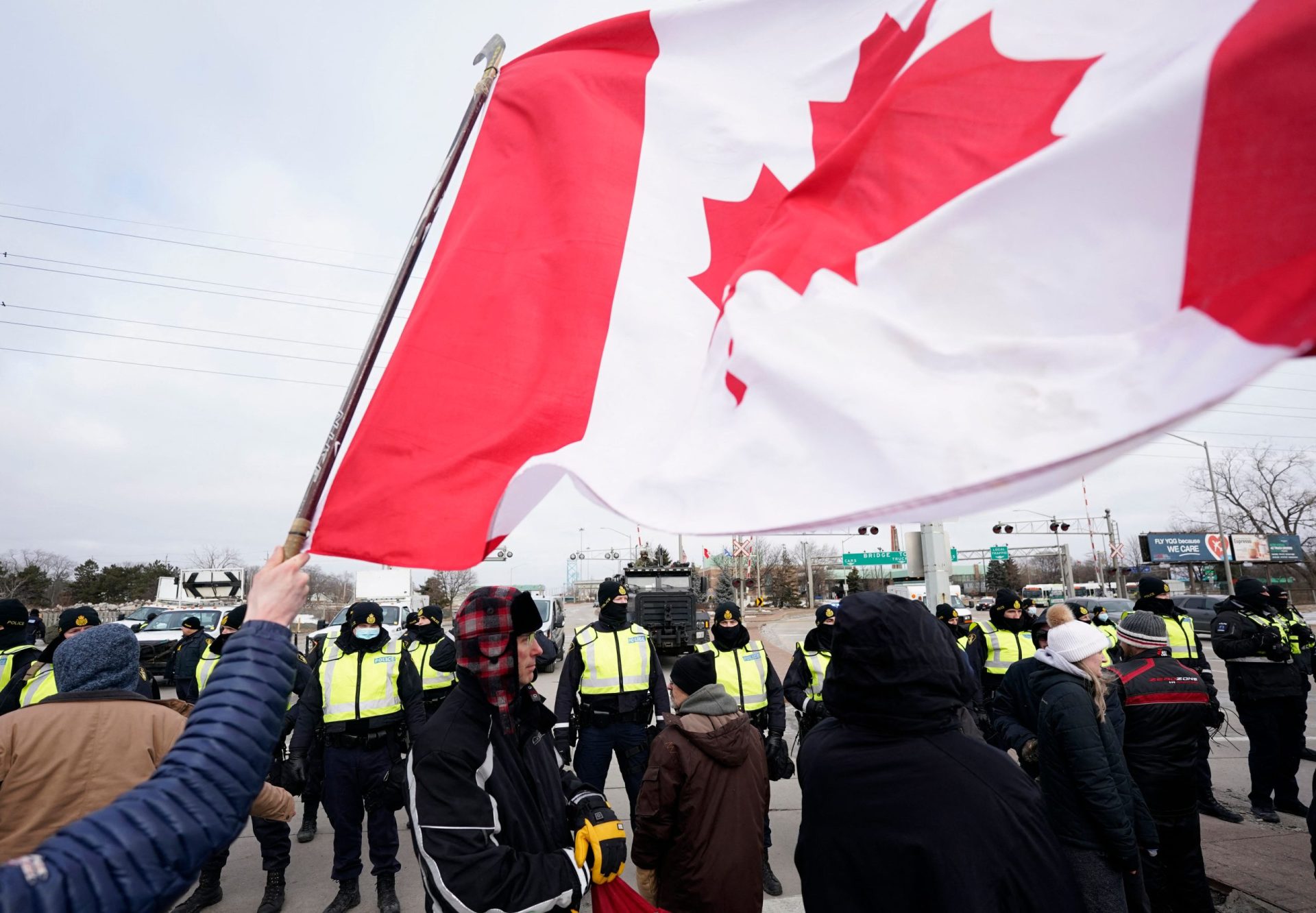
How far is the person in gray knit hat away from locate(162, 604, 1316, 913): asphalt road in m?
2.15

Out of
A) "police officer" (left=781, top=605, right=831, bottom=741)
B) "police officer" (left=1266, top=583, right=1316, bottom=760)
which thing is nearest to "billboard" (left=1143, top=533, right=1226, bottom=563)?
"police officer" (left=1266, top=583, right=1316, bottom=760)

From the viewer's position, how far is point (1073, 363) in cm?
139

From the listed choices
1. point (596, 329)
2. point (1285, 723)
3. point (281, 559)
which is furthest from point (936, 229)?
point (1285, 723)

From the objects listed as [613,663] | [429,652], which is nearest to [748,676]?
[613,663]

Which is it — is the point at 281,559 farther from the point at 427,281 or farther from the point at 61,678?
the point at 61,678

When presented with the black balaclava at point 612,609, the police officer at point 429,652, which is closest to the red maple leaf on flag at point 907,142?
the black balaclava at point 612,609

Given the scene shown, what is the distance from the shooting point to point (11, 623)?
5898mm

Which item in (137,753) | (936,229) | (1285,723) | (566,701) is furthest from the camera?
(1285,723)

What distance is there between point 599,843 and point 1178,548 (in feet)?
203

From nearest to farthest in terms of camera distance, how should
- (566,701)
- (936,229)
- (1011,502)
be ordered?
(1011,502), (936,229), (566,701)

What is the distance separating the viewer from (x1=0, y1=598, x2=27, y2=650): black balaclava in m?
5.87

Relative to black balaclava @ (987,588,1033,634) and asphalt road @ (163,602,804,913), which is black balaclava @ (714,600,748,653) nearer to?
asphalt road @ (163,602,804,913)

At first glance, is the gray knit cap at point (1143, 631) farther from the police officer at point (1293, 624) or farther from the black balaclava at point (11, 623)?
the black balaclava at point (11, 623)

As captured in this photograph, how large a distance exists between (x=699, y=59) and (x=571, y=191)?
71cm
